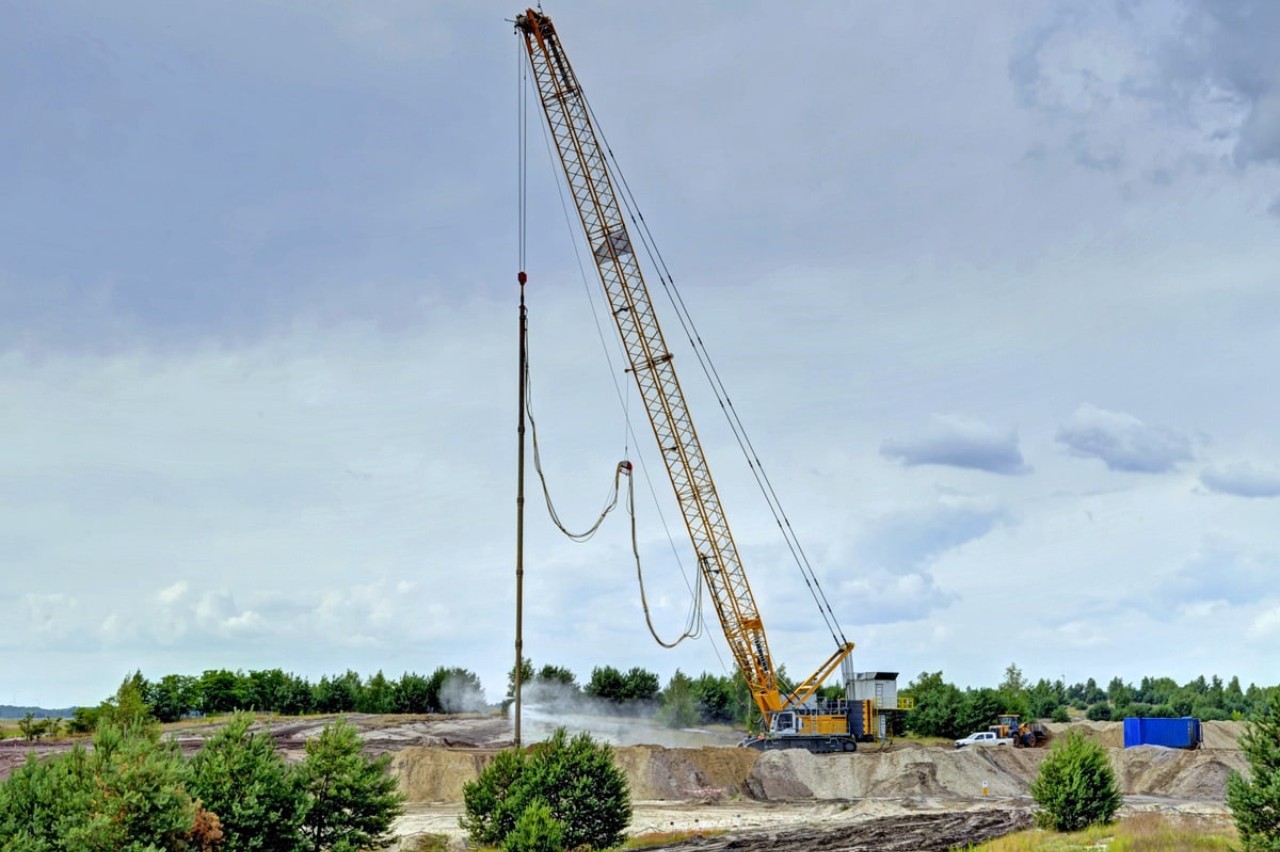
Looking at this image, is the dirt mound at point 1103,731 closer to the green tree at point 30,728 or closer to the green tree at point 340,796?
the green tree at point 340,796

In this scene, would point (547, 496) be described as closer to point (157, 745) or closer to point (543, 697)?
point (157, 745)

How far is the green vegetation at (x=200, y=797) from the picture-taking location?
26.0 m

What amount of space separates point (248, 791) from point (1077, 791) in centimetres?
2663

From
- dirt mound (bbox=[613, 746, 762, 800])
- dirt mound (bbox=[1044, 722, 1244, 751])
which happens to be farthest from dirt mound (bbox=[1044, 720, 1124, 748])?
dirt mound (bbox=[613, 746, 762, 800])

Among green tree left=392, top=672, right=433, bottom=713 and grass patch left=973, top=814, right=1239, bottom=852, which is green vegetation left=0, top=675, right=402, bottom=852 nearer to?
grass patch left=973, top=814, right=1239, bottom=852

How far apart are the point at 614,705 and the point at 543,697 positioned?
6.28 m

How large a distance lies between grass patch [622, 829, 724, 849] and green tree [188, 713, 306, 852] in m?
14.0

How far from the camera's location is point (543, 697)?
10388 centimetres

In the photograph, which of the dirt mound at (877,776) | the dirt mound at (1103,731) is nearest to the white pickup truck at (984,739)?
the dirt mound at (1103,731)

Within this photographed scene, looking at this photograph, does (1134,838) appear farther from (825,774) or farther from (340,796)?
(825,774)

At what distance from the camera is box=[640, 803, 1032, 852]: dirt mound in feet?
133

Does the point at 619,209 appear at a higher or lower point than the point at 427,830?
higher

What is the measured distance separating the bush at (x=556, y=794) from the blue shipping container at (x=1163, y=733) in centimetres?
5080

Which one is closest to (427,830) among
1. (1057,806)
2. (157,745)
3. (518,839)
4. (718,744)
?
(518,839)
